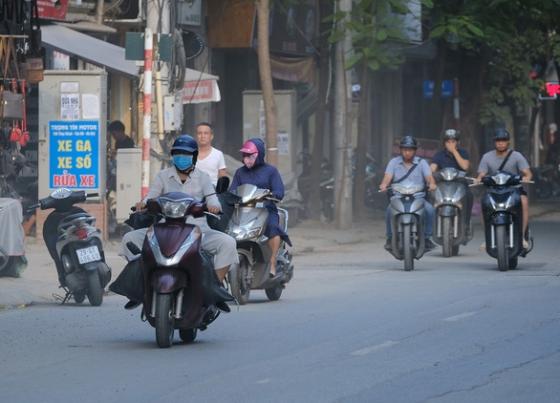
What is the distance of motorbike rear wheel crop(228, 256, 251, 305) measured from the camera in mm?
13400

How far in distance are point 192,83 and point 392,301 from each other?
10.4 metres

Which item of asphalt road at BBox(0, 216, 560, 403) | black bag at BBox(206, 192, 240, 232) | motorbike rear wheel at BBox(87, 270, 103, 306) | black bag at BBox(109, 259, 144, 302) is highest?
black bag at BBox(206, 192, 240, 232)

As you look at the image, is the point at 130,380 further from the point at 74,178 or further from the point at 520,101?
the point at 520,101

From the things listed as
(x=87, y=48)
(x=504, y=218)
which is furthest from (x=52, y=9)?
(x=504, y=218)

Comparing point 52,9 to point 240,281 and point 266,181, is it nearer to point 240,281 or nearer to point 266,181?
point 266,181

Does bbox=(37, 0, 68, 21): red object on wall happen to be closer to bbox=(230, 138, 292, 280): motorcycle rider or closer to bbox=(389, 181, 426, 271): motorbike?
bbox=(389, 181, 426, 271): motorbike

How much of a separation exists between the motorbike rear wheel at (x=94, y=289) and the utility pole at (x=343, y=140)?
1174cm

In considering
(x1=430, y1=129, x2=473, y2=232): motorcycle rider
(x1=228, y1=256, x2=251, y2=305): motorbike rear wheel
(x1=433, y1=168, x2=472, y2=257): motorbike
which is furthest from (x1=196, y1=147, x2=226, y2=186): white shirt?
(x1=430, y1=129, x2=473, y2=232): motorcycle rider

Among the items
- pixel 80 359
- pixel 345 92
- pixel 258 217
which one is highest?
pixel 345 92

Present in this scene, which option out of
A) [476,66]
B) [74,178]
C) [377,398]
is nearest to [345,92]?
[74,178]

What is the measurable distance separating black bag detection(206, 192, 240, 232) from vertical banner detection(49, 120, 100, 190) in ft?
23.7

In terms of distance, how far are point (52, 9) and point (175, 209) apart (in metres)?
12.8

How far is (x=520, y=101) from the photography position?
35.3m

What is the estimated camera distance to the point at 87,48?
22.1m
